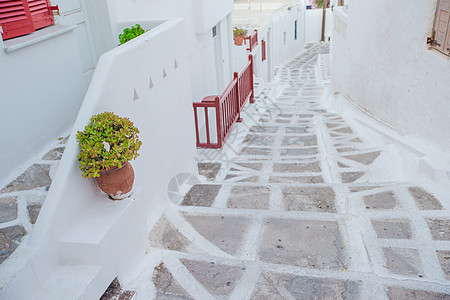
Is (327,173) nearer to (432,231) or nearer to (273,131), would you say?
(432,231)

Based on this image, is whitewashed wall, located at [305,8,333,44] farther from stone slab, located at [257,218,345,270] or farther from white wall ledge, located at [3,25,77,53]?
stone slab, located at [257,218,345,270]

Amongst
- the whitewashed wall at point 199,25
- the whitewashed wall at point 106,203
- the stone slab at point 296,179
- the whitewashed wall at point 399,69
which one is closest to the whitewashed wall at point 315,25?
the whitewashed wall at point 199,25

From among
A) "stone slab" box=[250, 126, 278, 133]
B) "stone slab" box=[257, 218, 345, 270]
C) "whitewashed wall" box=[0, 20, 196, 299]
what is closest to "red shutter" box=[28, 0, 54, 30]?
"whitewashed wall" box=[0, 20, 196, 299]

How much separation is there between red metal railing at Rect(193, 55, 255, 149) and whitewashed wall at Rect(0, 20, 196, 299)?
8.47 feet

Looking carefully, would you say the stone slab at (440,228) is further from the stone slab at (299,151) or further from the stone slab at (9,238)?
the stone slab at (9,238)

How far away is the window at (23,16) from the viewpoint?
4.54 m

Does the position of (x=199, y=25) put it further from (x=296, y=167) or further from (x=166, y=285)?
(x=166, y=285)

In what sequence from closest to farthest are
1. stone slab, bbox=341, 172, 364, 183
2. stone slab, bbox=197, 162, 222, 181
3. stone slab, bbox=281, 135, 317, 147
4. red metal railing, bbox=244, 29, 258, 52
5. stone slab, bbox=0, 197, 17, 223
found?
stone slab, bbox=0, 197, 17, 223, stone slab, bbox=341, 172, 364, 183, stone slab, bbox=197, 162, 222, 181, stone slab, bbox=281, 135, 317, 147, red metal railing, bbox=244, 29, 258, 52

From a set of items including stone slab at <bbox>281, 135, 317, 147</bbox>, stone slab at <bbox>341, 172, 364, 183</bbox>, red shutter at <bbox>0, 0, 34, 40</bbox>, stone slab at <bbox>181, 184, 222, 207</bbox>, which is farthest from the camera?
stone slab at <bbox>281, 135, 317, 147</bbox>

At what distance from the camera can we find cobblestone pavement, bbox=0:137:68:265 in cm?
330

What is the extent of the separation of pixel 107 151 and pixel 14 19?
249cm

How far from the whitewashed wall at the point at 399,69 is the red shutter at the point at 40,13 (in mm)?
5446

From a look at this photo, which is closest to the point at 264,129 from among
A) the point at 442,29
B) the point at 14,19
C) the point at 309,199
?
the point at 309,199

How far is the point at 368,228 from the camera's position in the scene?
14.9 ft
